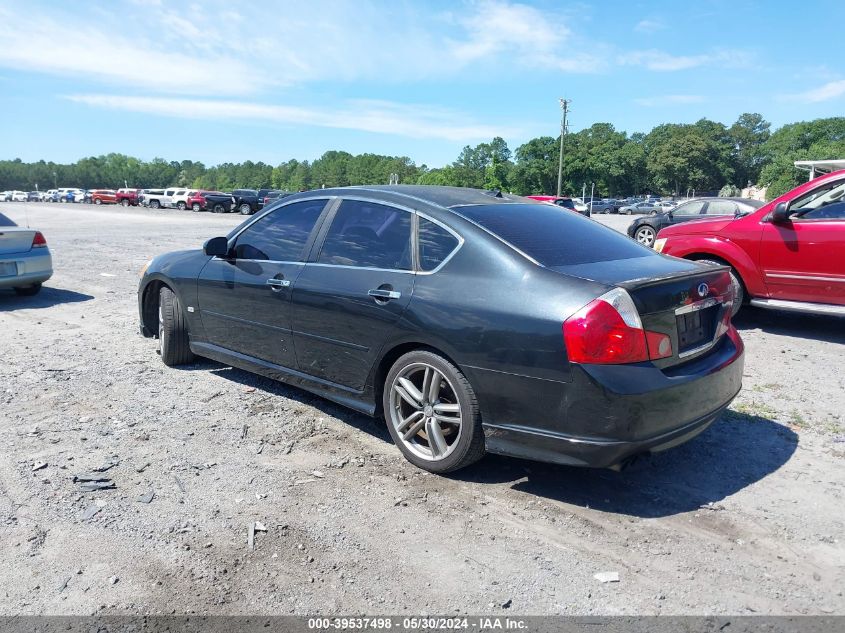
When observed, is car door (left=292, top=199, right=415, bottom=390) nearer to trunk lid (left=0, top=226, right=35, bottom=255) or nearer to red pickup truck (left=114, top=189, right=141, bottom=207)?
trunk lid (left=0, top=226, right=35, bottom=255)

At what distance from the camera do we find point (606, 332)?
3182 millimetres

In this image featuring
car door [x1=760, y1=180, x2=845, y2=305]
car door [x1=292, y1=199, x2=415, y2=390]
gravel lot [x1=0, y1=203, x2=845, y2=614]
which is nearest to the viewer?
gravel lot [x1=0, y1=203, x2=845, y2=614]

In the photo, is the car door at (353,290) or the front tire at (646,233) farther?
the front tire at (646,233)

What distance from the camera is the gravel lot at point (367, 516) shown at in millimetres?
2748

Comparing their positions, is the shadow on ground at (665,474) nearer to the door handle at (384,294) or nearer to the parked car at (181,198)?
the door handle at (384,294)

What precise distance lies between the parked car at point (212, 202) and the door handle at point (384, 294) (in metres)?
48.6

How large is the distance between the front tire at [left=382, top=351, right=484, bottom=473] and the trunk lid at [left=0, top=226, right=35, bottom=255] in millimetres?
7664

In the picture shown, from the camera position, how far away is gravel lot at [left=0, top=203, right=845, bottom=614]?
2748mm

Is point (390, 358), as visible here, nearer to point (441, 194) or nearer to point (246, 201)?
point (441, 194)

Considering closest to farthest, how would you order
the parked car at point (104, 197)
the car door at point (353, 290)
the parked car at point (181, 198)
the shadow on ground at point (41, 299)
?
1. the car door at point (353, 290)
2. the shadow on ground at point (41, 299)
3. the parked car at point (181, 198)
4. the parked car at point (104, 197)

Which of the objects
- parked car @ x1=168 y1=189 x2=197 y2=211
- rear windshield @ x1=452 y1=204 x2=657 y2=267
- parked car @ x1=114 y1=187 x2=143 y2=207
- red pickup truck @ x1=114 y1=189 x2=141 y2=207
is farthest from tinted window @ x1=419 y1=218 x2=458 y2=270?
red pickup truck @ x1=114 y1=189 x2=141 y2=207

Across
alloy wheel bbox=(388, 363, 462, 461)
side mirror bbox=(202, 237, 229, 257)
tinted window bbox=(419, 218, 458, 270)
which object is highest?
tinted window bbox=(419, 218, 458, 270)

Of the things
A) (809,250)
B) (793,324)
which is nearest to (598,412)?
(809,250)

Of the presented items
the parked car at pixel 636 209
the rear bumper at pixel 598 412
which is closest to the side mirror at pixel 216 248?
the rear bumper at pixel 598 412
